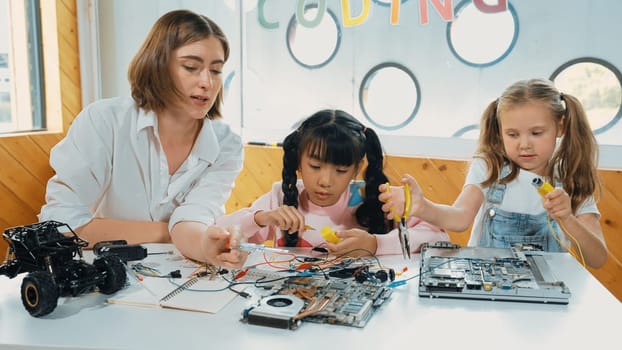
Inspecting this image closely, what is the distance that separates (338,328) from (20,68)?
209 cm

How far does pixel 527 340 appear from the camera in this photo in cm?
77

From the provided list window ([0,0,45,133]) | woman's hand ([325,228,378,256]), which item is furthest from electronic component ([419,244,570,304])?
window ([0,0,45,133])

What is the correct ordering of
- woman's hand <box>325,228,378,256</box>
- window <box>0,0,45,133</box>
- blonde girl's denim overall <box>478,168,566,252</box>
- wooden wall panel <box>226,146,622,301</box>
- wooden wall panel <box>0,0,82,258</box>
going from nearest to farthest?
woman's hand <box>325,228,378,256</box>, blonde girl's denim overall <box>478,168,566,252</box>, wooden wall panel <box>226,146,622,301</box>, wooden wall panel <box>0,0,82,258</box>, window <box>0,0,45,133</box>

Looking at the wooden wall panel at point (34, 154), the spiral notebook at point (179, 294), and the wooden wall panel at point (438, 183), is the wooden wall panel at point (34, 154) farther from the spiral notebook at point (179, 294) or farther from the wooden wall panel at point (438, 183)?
the spiral notebook at point (179, 294)

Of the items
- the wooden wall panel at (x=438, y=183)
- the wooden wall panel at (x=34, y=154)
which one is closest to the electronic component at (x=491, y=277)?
the wooden wall panel at (x=438, y=183)

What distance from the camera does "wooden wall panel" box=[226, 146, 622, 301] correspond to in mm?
1942

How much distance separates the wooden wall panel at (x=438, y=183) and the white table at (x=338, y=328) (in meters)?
1.16

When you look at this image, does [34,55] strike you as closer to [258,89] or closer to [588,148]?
[258,89]

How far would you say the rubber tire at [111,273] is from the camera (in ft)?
3.02

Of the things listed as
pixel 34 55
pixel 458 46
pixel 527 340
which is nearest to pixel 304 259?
pixel 527 340

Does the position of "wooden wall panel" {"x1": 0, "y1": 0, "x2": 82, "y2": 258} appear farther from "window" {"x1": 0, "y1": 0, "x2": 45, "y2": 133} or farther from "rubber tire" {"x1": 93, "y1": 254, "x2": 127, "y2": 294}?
"rubber tire" {"x1": 93, "y1": 254, "x2": 127, "y2": 294}

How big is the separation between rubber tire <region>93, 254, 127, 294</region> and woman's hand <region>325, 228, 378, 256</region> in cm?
43

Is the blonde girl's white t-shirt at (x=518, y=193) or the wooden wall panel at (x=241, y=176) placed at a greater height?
the blonde girl's white t-shirt at (x=518, y=193)

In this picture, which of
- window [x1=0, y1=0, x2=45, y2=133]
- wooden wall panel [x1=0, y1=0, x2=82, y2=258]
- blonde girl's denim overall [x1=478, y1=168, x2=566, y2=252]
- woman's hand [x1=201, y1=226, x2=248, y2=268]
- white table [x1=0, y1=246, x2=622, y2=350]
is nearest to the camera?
white table [x1=0, y1=246, x2=622, y2=350]
